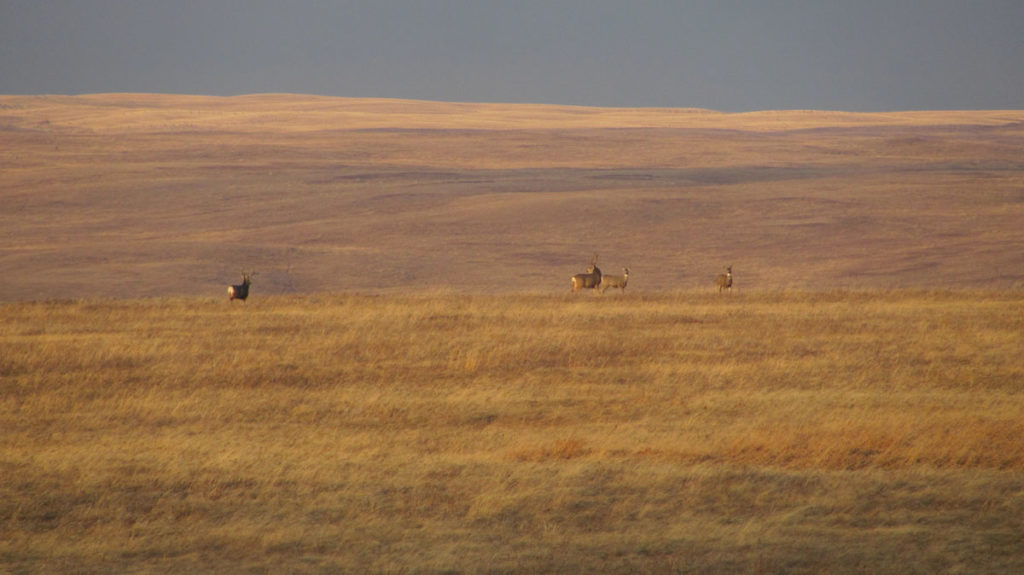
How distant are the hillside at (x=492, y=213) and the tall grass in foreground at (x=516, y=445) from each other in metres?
15.9

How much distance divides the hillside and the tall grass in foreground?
52.0 feet

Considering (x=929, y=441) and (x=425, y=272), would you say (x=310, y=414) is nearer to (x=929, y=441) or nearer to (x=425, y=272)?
(x=929, y=441)

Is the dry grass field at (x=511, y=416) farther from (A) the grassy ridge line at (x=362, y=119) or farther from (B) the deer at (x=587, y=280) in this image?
(A) the grassy ridge line at (x=362, y=119)

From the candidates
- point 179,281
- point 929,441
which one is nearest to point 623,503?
point 929,441

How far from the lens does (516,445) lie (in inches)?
456

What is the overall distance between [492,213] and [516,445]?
46034mm

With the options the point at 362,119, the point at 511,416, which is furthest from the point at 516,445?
the point at 362,119

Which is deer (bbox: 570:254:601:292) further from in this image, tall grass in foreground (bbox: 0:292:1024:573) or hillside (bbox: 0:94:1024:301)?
hillside (bbox: 0:94:1024:301)

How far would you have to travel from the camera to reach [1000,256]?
4397 centimetres

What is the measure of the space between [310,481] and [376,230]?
1714 inches

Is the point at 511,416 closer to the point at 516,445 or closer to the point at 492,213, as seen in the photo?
the point at 516,445

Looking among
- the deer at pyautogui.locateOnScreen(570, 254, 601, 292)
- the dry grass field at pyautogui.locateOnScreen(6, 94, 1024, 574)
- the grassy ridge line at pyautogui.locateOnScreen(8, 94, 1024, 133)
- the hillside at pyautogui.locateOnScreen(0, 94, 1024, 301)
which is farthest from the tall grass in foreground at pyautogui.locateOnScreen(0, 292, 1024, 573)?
the grassy ridge line at pyautogui.locateOnScreen(8, 94, 1024, 133)

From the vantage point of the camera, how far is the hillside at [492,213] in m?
42.4

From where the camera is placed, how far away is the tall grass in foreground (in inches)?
316
